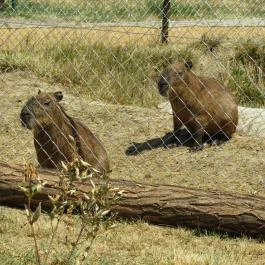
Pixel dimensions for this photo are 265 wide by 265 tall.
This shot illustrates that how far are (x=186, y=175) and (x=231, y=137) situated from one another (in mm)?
1336

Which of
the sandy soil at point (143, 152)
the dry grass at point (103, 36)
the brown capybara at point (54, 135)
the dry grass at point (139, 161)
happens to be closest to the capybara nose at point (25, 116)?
the brown capybara at point (54, 135)

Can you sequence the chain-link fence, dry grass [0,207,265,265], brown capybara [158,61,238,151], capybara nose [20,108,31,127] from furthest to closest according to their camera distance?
brown capybara [158,61,238,151]
the chain-link fence
capybara nose [20,108,31,127]
dry grass [0,207,265,265]

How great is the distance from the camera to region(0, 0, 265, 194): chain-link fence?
668cm

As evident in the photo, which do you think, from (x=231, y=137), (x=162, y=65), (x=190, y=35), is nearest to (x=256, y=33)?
(x=190, y=35)

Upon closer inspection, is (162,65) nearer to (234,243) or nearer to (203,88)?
(203,88)

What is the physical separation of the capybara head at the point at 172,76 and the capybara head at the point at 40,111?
1.73m

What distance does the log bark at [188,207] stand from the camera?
514 cm

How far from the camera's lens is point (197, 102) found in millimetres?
8445

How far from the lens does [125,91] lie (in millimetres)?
9656

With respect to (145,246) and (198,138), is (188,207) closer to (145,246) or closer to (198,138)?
(145,246)

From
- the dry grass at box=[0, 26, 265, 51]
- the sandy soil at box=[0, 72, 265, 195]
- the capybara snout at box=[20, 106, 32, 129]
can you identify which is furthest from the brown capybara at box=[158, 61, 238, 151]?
the capybara snout at box=[20, 106, 32, 129]

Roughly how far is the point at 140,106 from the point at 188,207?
4.32 m

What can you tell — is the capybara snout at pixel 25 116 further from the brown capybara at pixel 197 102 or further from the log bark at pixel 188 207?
the brown capybara at pixel 197 102

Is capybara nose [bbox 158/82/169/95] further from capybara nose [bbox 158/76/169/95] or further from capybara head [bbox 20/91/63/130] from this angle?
capybara head [bbox 20/91/63/130]
